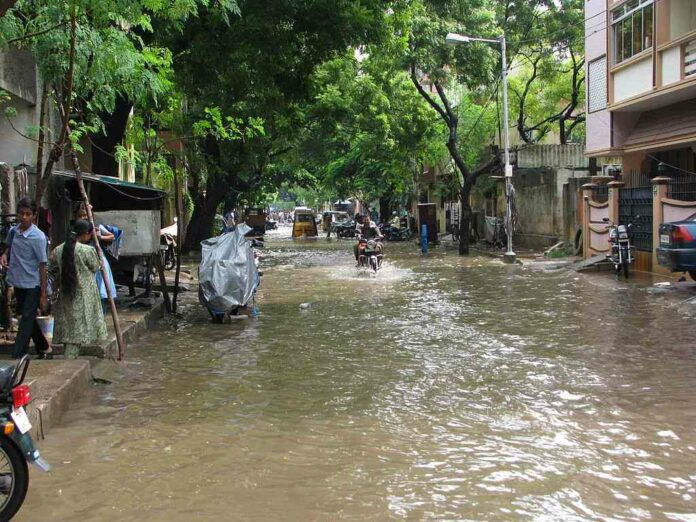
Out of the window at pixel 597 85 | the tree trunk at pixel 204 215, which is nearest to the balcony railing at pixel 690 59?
the window at pixel 597 85

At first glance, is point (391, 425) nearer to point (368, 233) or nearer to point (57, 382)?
point (57, 382)

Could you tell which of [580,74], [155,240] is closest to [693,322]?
[155,240]

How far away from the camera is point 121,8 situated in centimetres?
748

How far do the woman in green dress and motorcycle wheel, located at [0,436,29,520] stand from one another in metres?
3.48

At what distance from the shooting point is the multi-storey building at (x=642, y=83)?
57.3 ft

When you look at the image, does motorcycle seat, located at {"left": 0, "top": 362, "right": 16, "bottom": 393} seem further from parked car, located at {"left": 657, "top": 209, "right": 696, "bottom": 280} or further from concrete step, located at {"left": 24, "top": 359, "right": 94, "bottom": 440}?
parked car, located at {"left": 657, "top": 209, "right": 696, "bottom": 280}

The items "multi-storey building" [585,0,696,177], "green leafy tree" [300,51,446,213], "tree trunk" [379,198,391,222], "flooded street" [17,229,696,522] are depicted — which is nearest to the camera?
"flooded street" [17,229,696,522]

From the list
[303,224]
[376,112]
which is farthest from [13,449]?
[303,224]

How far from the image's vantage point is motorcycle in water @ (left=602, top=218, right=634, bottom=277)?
16.1m

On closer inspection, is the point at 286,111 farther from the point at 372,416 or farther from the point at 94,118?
the point at 372,416

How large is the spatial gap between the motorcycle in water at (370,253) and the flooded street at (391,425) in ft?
29.5

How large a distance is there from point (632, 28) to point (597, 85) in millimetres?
3040

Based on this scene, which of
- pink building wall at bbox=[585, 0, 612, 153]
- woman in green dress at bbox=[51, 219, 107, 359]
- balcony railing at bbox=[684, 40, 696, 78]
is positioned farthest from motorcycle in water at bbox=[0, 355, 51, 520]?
pink building wall at bbox=[585, 0, 612, 153]

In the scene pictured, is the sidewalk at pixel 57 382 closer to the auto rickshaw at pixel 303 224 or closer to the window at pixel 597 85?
the window at pixel 597 85
